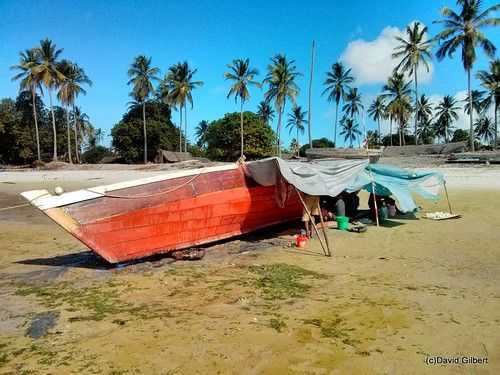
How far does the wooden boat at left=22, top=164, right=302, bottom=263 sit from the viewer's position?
19.6 ft

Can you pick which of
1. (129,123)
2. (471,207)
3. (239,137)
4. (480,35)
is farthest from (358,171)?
(129,123)

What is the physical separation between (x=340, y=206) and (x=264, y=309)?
575 centimetres

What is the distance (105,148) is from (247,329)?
188 feet

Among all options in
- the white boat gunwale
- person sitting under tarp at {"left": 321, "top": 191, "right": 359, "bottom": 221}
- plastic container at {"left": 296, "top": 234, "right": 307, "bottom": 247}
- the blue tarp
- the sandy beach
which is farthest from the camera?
person sitting under tarp at {"left": 321, "top": 191, "right": 359, "bottom": 221}

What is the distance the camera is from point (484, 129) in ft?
177

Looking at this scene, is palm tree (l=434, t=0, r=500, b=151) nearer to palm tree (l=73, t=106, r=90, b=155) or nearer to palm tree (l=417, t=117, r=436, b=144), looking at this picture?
palm tree (l=417, t=117, r=436, b=144)

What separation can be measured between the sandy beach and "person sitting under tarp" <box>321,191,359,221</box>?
4.81 feet

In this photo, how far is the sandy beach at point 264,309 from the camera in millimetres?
3301

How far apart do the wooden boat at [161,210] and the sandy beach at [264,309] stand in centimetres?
40

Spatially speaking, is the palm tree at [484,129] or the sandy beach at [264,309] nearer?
the sandy beach at [264,309]

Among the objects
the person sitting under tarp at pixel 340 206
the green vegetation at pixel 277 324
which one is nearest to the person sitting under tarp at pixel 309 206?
the person sitting under tarp at pixel 340 206

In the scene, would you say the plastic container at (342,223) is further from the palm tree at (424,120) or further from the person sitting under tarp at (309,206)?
the palm tree at (424,120)

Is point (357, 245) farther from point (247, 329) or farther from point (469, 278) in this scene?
point (247, 329)

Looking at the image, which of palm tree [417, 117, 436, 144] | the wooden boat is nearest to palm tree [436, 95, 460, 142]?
palm tree [417, 117, 436, 144]
